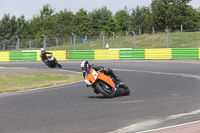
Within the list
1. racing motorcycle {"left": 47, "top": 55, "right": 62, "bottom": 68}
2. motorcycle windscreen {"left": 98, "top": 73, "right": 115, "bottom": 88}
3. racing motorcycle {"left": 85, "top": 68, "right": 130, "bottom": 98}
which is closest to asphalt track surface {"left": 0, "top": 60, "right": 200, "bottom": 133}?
racing motorcycle {"left": 85, "top": 68, "right": 130, "bottom": 98}

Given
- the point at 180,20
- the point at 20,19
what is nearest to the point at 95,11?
the point at 20,19

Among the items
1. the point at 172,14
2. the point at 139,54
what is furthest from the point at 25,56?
the point at 172,14

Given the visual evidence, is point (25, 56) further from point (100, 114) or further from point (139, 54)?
point (100, 114)

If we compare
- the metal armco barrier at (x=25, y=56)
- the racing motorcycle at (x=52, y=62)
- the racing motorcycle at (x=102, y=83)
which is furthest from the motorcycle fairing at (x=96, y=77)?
the metal armco barrier at (x=25, y=56)

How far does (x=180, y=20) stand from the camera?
5756 cm

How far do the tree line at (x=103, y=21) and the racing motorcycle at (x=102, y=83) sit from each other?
4215cm

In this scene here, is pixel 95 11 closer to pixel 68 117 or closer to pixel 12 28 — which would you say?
pixel 12 28

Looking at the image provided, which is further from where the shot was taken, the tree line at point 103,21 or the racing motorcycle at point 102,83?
the tree line at point 103,21

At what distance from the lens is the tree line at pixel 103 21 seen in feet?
191

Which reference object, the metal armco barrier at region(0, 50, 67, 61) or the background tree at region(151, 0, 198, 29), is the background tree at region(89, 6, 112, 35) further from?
the metal armco barrier at region(0, 50, 67, 61)

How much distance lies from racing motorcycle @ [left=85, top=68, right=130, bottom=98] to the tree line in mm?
42148

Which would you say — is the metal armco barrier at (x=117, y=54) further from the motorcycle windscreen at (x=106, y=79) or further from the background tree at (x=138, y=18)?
the background tree at (x=138, y=18)

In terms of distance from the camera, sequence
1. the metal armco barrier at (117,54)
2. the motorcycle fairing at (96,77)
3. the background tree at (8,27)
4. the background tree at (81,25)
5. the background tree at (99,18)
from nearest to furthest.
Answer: the motorcycle fairing at (96,77) → the metal armco barrier at (117,54) → the background tree at (81,25) → the background tree at (8,27) → the background tree at (99,18)

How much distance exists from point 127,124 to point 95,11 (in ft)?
251
